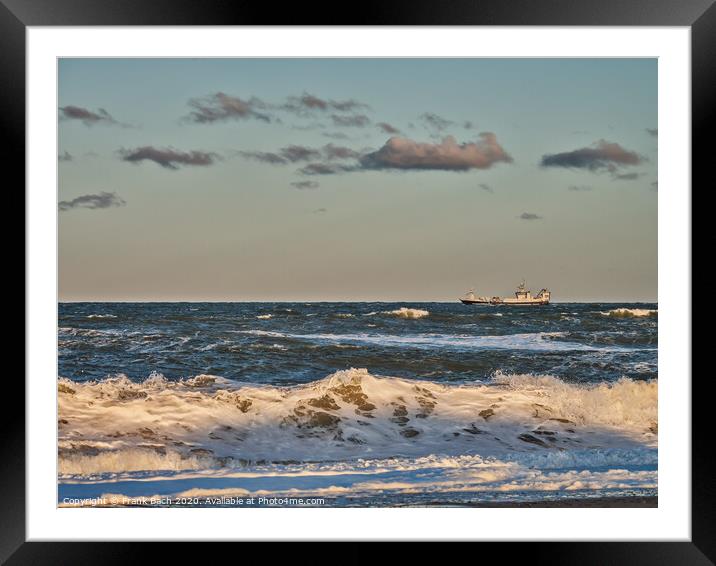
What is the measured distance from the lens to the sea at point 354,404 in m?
3.54

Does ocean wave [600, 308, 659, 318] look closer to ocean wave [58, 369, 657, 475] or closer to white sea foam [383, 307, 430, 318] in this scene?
ocean wave [58, 369, 657, 475]

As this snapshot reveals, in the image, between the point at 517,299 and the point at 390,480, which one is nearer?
the point at 390,480

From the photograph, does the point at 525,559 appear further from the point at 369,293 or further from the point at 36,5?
the point at 369,293

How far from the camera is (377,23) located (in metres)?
2.09

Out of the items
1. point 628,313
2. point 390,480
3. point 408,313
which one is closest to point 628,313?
point 628,313

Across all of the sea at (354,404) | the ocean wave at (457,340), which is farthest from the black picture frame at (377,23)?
the ocean wave at (457,340)

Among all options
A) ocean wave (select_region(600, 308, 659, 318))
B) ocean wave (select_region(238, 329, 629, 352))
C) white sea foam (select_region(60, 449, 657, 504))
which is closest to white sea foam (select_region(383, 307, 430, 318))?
ocean wave (select_region(238, 329, 629, 352))

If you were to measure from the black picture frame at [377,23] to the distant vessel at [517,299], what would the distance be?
3.47 metres

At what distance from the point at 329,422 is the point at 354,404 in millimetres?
392

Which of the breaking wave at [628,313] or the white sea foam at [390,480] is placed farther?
the breaking wave at [628,313]

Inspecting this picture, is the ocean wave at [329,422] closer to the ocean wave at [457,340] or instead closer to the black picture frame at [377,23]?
the ocean wave at [457,340]

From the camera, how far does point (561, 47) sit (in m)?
2.38

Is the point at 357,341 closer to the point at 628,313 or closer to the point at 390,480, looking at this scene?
the point at 628,313

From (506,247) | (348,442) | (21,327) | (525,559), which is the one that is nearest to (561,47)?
(525,559)
